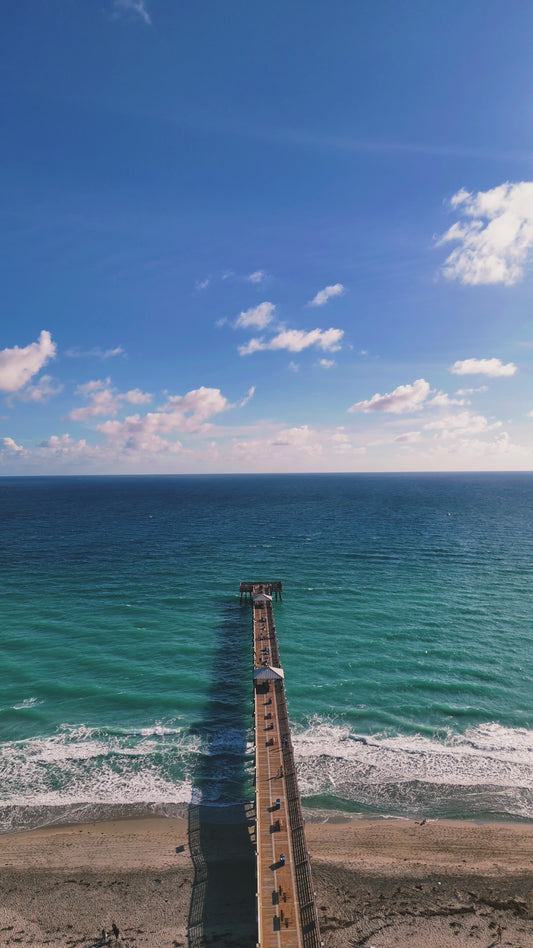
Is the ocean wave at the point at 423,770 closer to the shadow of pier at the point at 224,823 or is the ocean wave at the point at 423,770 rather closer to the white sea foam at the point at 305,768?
the white sea foam at the point at 305,768

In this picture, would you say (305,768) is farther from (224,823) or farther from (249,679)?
(249,679)

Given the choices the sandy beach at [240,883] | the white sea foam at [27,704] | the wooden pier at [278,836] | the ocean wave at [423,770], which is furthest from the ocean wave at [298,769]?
the white sea foam at [27,704]

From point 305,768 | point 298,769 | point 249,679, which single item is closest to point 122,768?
point 298,769

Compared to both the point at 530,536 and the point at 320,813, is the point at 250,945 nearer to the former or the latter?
the point at 320,813

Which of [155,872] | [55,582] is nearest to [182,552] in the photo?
[55,582]

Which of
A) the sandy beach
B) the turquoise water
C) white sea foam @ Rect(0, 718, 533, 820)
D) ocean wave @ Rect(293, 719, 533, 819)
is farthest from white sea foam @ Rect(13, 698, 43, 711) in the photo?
ocean wave @ Rect(293, 719, 533, 819)

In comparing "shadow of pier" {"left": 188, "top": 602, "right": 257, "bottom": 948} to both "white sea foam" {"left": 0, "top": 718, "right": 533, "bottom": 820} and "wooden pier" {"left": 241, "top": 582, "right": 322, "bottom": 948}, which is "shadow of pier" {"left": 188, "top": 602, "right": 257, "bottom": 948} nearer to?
"white sea foam" {"left": 0, "top": 718, "right": 533, "bottom": 820}
